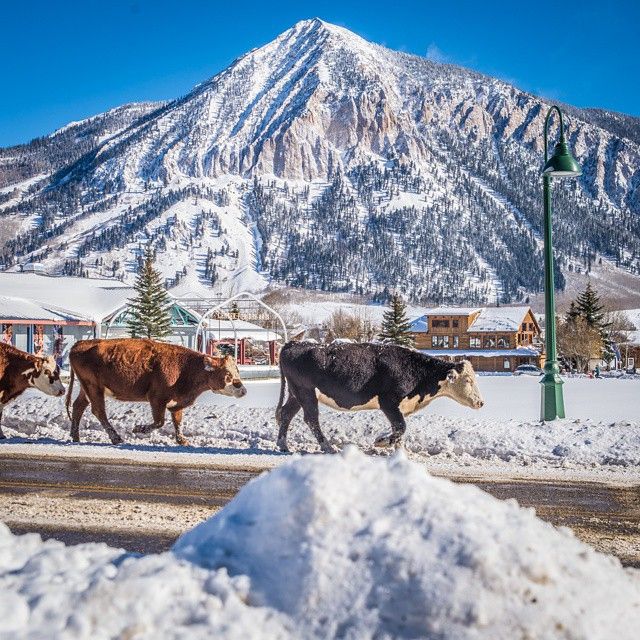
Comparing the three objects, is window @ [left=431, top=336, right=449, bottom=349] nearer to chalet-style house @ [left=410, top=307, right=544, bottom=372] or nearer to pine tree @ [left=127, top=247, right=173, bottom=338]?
chalet-style house @ [left=410, top=307, right=544, bottom=372]

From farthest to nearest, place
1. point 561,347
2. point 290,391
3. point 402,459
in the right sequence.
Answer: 1. point 561,347
2. point 290,391
3. point 402,459

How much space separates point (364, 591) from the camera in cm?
308

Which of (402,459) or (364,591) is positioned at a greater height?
(402,459)

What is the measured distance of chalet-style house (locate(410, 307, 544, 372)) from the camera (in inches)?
3748

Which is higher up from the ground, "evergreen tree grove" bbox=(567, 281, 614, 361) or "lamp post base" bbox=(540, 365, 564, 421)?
"evergreen tree grove" bbox=(567, 281, 614, 361)

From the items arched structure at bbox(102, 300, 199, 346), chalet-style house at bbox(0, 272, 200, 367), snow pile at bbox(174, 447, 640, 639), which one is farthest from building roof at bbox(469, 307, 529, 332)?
snow pile at bbox(174, 447, 640, 639)

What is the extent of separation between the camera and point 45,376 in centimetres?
1377

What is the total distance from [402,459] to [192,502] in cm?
412

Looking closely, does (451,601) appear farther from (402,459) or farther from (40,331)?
(40,331)

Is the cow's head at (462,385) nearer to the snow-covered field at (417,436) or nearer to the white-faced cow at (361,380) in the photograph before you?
the white-faced cow at (361,380)

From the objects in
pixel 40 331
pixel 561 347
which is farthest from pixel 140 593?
pixel 561 347

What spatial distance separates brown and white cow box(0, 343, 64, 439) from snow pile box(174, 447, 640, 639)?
11.0 meters

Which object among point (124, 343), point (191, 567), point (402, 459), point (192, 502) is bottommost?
point (192, 502)

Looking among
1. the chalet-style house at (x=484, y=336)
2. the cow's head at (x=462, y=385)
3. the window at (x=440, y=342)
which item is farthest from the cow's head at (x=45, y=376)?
the window at (x=440, y=342)
